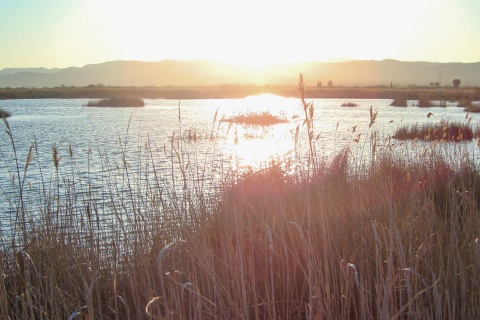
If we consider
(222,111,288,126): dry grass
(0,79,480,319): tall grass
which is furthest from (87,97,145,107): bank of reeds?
(0,79,480,319): tall grass

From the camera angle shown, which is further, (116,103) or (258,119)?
(116,103)

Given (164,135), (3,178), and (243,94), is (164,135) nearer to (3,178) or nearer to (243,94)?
(3,178)

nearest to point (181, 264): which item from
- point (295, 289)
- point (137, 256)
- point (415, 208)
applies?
point (137, 256)

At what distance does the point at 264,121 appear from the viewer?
27.2 m

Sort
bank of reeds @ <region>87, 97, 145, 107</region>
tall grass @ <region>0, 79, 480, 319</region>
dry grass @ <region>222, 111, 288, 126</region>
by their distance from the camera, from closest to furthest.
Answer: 1. tall grass @ <region>0, 79, 480, 319</region>
2. dry grass @ <region>222, 111, 288, 126</region>
3. bank of reeds @ <region>87, 97, 145, 107</region>

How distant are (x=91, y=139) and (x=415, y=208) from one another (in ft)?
49.5

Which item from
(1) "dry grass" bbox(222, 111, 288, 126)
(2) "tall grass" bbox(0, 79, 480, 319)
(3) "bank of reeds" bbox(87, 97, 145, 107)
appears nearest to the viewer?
(2) "tall grass" bbox(0, 79, 480, 319)

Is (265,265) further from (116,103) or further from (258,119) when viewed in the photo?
(116,103)

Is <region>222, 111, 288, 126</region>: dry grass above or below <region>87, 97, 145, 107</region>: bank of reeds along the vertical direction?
below

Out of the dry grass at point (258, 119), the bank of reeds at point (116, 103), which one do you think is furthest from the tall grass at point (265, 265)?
the bank of reeds at point (116, 103)

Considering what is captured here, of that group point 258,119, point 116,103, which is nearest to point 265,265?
point 258,119

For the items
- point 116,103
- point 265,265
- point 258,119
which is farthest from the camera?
point 116,103

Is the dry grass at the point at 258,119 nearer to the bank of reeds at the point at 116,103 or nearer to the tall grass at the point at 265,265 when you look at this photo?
the bank of reeds at the point at 116,103

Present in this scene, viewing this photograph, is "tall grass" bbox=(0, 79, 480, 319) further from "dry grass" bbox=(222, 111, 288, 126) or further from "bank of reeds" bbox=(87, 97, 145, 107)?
"bank of reeds" bbox=(87, 97, 145, 107)
